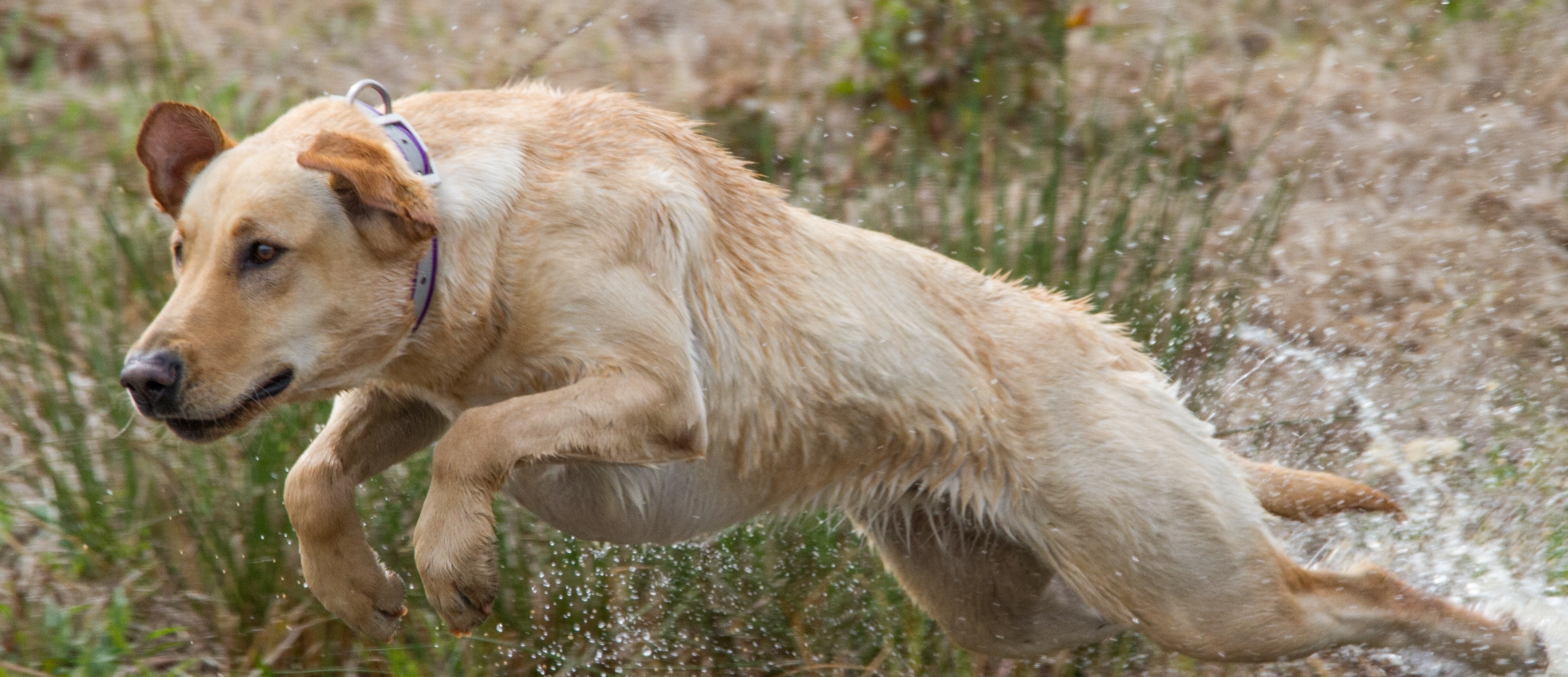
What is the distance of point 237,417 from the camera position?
2947 millimetres

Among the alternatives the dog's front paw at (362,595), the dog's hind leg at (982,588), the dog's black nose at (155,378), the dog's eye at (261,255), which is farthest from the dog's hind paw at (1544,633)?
the dog's black nose at (155,378)

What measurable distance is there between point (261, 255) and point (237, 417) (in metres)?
0.35

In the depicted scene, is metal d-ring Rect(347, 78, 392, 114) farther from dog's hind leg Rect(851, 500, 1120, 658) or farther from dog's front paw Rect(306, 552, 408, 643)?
dog's hind leg Rect(851, 500, 1120, 658)

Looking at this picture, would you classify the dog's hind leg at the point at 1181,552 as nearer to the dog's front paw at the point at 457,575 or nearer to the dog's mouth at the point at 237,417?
the dog's front paw at the point at 457,575

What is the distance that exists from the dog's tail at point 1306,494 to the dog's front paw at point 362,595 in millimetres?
2320

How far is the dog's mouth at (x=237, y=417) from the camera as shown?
2.93 meters

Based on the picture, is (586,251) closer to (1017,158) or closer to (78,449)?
(78,449)

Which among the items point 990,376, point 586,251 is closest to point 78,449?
point 586,251

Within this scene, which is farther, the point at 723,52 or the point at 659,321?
the point at 723,52

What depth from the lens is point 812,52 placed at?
8125mm

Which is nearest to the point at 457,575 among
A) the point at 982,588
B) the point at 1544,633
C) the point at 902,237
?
the point at 982,588

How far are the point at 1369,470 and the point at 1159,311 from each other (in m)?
1.16

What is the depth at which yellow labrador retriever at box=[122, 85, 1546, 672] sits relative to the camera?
9.73 feet

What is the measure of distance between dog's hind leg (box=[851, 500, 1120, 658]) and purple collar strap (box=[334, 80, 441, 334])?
4.91ft
